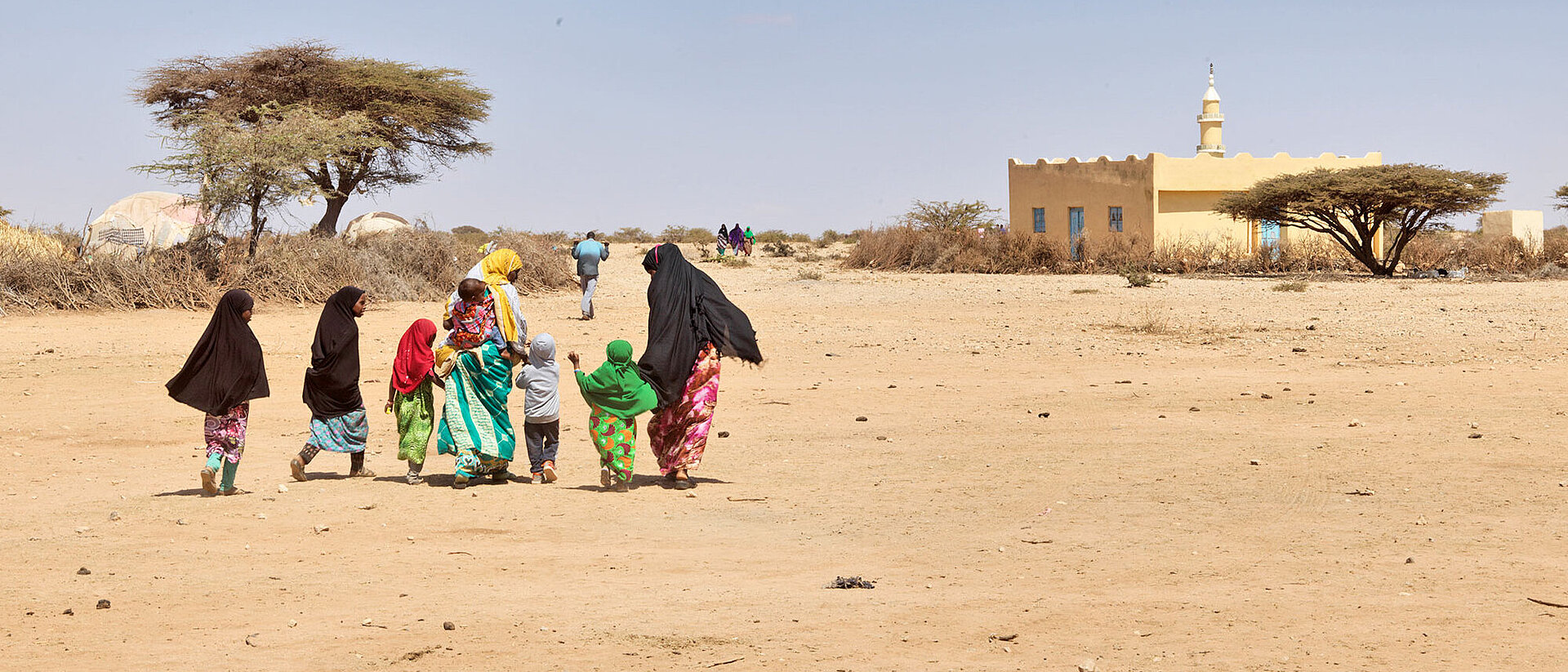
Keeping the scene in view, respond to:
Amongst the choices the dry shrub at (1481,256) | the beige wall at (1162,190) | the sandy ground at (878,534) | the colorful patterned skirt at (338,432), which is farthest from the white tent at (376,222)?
the colorful patterned skirt at (338,432)

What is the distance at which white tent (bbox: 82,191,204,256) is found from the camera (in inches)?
872

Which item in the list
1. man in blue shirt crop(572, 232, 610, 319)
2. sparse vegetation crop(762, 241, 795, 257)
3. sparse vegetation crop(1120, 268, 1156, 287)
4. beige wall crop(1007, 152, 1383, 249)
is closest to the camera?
man in blue shirt crop(572, 232, 610, 319)

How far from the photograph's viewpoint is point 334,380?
8.28 m

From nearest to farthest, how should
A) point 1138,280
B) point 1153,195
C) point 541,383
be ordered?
1. point 541,383
2. point 1138,280
3. point 1153,195

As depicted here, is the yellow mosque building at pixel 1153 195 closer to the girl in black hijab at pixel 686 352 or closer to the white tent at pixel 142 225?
the white tent at pixel 142 225

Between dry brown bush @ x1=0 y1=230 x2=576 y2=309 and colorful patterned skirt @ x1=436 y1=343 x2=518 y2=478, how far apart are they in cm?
1360

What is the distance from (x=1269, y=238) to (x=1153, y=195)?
3864 millimetres

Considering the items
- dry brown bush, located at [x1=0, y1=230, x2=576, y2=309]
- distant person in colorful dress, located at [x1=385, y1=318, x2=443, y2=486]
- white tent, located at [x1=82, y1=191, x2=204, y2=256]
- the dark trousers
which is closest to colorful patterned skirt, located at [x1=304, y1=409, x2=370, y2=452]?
distant person in colorful dress, located at [x1=385, y1=318, x2=443, y2=486]

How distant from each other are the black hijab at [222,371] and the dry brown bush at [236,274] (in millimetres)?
13207

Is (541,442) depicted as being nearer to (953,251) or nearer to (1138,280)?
(1138,280)

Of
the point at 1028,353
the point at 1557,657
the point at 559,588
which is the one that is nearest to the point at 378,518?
the point at 559,588

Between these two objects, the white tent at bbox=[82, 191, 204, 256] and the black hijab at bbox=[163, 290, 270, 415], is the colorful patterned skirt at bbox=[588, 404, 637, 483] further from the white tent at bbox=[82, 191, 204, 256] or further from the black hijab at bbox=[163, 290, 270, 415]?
the white tent at bbox=[82, 191, 204, 256]

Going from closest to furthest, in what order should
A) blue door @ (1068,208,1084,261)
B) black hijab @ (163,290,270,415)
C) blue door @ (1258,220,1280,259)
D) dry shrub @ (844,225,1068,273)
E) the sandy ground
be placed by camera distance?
the sandy ground < black hijab @ (163,290,270,415) < blue door @ (1258,220,1280,259) < dry shrub @ (844,225,1068,273) < blue door @ (1068,208,1084,261)

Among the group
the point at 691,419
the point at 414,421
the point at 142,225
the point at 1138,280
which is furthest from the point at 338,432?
the point at 142,225
